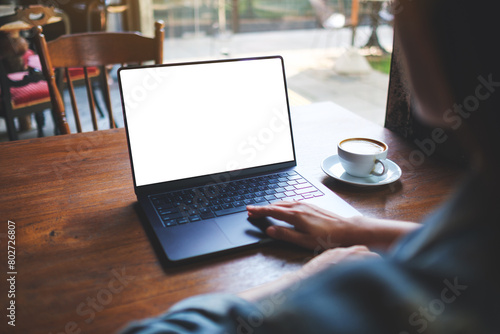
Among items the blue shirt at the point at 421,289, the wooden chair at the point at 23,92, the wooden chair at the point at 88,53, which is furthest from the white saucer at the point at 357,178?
the wooden chair at the point at 23,92

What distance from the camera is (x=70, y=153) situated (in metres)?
1.09

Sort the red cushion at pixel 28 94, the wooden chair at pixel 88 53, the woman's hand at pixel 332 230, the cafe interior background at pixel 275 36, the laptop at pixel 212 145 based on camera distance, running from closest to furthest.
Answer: the woman's hand at pixel 332 230, the laptop at pixel 212 145, the wooden chair at pixel 88 53, the red cushion at pixel 28 94, the cafe interior background at pixel 275 36

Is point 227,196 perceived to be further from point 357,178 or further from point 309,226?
point 357,178

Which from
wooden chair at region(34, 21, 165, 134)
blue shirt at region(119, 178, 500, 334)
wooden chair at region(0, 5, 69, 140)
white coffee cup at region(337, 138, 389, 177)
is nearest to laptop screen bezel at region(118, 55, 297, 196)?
white coffee cup at region(337, 138, 389, 177)

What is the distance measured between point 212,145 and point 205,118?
0.06 metres

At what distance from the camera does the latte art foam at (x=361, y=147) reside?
0.96m

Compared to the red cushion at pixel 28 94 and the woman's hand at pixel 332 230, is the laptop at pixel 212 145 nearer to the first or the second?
the woman's hand at pixel 332 230

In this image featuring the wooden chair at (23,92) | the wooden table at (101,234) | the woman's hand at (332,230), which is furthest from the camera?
the wooden chair at (23,92)

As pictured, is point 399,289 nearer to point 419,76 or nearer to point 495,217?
point 495,217

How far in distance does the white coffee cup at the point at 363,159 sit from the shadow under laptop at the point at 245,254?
0.89 ft

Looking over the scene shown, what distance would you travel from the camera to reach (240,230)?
754mm

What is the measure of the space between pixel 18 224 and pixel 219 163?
38cm

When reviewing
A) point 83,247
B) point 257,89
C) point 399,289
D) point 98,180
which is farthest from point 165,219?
point 399,289

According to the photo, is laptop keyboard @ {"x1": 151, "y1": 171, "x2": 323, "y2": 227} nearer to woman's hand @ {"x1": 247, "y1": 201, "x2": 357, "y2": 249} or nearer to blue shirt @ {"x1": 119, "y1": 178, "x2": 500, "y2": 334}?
woman's hand @ {"x1": 247, "y1": 201, "x2": 357, "y2": 249}
